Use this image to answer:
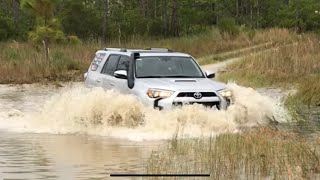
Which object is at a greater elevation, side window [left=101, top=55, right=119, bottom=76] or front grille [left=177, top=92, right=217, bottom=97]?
side window [left=101, top=55, right=119, bottom=76]

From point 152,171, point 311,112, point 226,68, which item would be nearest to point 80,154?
point 152,171

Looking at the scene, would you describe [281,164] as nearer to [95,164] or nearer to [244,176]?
[244,176]

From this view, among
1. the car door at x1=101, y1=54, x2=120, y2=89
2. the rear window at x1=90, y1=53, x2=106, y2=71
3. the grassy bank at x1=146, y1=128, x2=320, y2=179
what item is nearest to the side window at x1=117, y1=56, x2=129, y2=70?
the car door at x1=101, y1=54, x2=120, y2=89

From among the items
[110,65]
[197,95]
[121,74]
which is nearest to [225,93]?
[197,95]

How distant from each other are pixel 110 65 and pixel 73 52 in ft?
58.9

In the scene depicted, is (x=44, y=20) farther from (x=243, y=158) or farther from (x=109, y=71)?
(x=243, y=158)

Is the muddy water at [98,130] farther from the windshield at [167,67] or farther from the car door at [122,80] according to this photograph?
the windshield at [167,67]

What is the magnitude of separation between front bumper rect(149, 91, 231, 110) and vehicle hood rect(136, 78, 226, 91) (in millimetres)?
165

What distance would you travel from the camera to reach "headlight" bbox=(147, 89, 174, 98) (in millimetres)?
12611

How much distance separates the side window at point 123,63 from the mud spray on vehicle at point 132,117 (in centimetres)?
62

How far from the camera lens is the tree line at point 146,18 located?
151 feet

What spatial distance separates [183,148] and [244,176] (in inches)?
85.8

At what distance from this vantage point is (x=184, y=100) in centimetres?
1256

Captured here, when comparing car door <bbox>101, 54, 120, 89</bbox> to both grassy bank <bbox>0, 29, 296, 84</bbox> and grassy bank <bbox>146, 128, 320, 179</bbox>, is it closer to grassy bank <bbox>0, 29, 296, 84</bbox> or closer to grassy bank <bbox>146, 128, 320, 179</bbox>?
grassy bank <bbox>146, 128, 320, 179</bbox>
